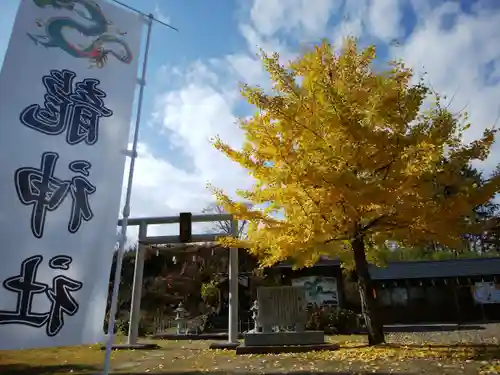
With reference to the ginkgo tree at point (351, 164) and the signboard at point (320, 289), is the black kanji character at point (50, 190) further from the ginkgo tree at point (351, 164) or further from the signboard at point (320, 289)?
the signboard at point (320, 289)

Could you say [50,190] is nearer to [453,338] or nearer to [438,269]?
[453,338]

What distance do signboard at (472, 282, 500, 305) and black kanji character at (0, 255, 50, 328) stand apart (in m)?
21.9

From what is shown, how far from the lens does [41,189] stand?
3740 mm

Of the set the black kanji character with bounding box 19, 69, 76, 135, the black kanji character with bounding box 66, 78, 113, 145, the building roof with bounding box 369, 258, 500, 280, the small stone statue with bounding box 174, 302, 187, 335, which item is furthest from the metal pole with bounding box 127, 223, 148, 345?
the building roof with bounding box 369, 258, 500, 280

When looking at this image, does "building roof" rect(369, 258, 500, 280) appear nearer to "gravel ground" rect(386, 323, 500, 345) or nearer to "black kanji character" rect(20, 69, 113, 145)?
"gravel ground" rect(386, 323, 500, 345)

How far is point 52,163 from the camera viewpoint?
153 inches

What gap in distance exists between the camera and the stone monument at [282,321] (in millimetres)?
8898

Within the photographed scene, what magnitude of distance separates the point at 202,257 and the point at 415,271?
40.8 ft

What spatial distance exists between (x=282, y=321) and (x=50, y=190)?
24.2ft

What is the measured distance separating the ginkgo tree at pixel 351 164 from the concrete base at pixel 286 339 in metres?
1.37

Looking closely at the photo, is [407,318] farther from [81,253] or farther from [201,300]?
[81,253]

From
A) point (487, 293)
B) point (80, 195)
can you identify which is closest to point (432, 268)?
point (487, 293)

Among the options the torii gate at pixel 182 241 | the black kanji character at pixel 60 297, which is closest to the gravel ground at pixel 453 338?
the torii gate at pixel 182 241

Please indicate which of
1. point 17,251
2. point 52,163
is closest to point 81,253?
point 17,251
